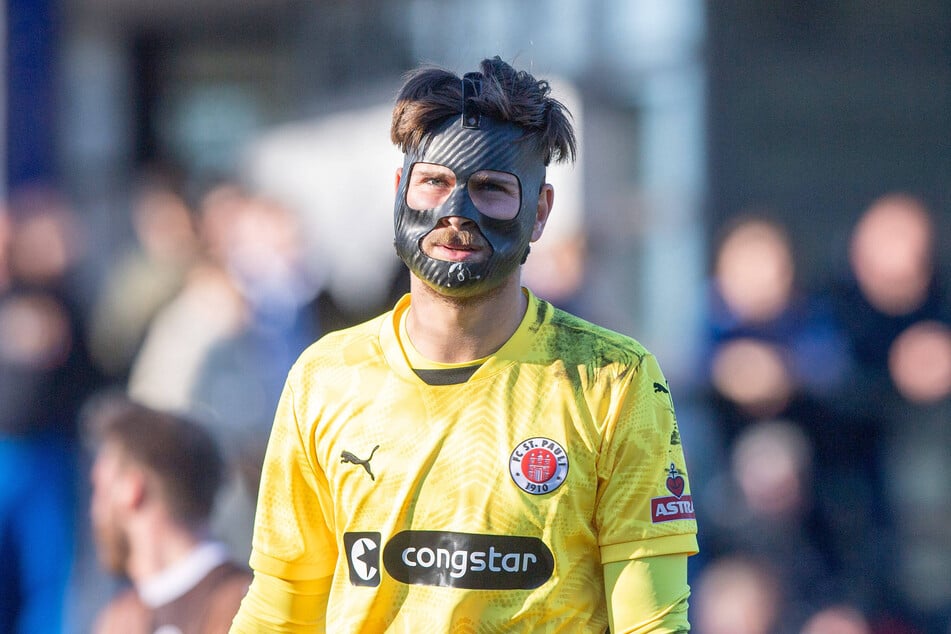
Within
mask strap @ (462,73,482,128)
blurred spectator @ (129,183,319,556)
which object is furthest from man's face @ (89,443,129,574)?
mask strap @ (462,73,482,128)

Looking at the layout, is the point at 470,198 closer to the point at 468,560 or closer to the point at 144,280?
the point at 468,560

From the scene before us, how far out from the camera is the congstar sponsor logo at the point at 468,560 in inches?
105

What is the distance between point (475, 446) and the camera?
2.76m

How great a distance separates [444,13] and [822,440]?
5331mm

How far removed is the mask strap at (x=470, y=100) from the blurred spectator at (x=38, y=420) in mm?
3509

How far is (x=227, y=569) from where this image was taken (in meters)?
4.43

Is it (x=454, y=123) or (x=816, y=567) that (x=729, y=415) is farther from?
(x=454, y=123)

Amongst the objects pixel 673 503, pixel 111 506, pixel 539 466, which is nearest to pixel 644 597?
pixel 673 503

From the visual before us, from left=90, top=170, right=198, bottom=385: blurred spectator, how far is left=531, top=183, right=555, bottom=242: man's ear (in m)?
3.50

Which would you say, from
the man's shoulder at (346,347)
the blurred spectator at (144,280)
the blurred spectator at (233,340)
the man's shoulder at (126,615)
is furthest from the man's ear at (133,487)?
the man's shoulder at (346,347)

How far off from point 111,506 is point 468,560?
2.49 metres

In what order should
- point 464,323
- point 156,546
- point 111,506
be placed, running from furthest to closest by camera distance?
point 111,506, point 156,546, point 464,323

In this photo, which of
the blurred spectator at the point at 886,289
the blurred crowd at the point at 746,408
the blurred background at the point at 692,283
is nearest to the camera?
the blurred spectator at the point at 886,289

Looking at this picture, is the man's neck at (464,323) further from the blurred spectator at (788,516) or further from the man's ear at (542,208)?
the blurred spectator at (788,516)
